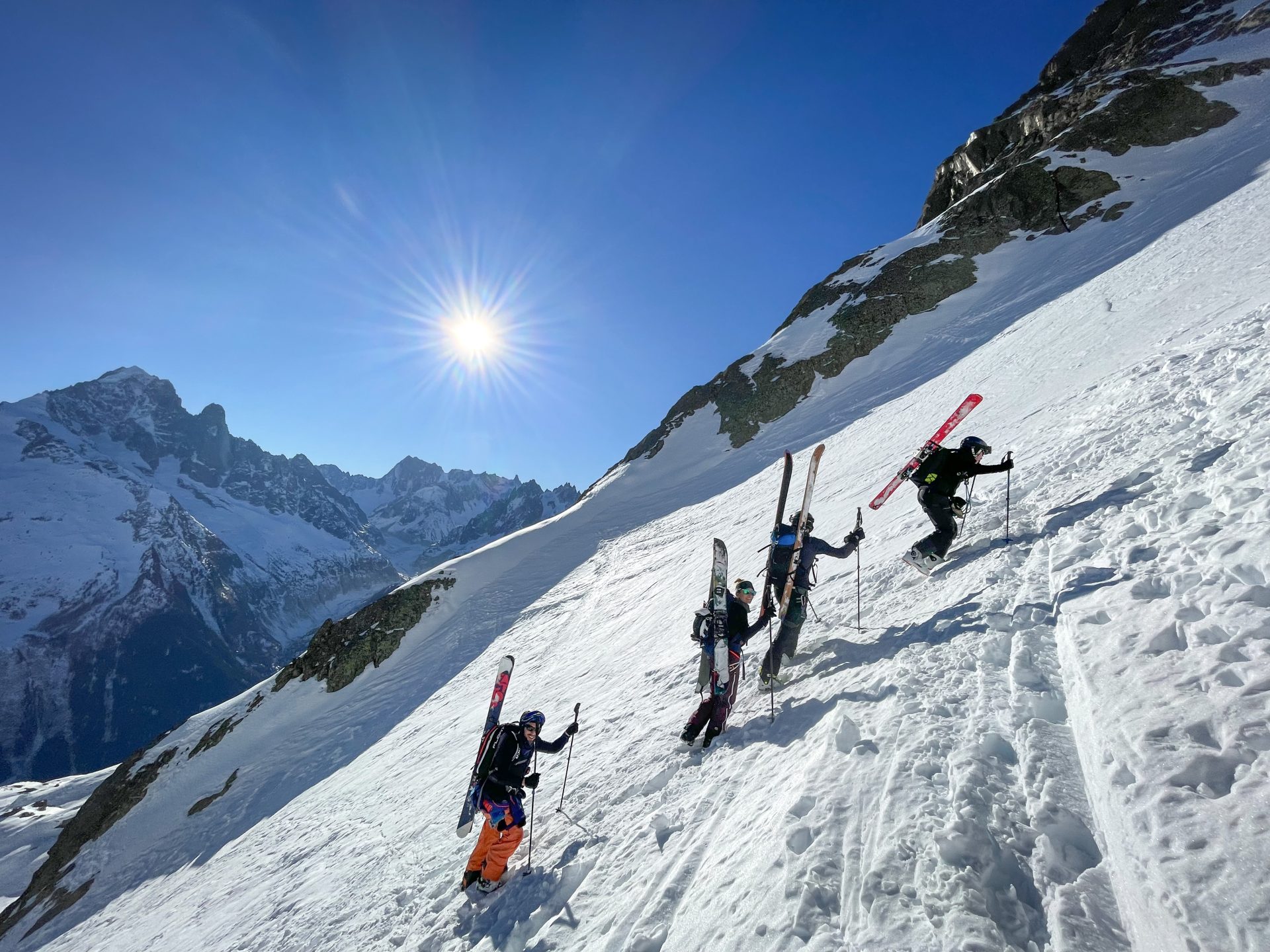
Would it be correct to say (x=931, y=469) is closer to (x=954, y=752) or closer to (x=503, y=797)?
(x=954, y=752)

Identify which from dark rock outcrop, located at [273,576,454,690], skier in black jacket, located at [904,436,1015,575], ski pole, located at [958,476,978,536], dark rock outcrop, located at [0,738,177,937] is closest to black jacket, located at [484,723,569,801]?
skier in black jacket, located at [904,436,1015,575]

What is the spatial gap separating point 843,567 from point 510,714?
1000 centimetres

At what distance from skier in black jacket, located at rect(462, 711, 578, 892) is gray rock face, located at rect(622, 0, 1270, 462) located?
124 feet

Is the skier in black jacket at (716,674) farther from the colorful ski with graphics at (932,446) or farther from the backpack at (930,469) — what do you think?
the colorful ski with graphics at (932,446)

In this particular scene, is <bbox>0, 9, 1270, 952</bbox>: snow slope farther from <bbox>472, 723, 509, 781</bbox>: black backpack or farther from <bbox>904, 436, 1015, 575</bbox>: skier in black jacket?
<bbox>472, 723, 509, 781</bbox>: black backpack

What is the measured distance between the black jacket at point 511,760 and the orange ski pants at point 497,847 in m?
0.37

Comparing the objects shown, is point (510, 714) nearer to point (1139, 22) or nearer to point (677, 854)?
point (677, 854)

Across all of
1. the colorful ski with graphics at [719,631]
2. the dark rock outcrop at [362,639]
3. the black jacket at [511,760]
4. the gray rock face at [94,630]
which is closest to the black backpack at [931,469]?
the colorful ski with graphics at [719,631]

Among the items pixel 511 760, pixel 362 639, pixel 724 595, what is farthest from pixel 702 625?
pixel 362 639

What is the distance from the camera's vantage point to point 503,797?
6.50 m

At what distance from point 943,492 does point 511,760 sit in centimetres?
Answer: 712

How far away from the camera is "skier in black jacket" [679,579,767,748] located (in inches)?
272

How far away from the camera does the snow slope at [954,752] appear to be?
10.4ft

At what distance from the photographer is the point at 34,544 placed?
170625mm
